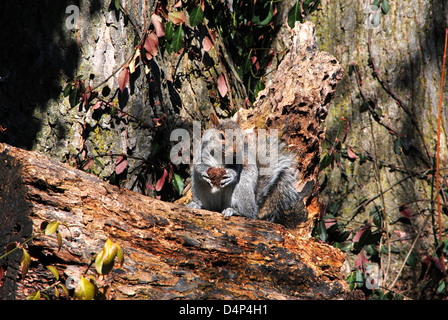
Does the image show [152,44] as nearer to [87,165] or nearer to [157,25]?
[157,25]

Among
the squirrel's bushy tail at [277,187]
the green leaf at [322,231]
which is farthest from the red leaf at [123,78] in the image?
the green leaf at [322,231]

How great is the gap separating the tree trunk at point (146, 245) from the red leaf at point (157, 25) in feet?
4.01

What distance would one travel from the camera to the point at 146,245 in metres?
1.62

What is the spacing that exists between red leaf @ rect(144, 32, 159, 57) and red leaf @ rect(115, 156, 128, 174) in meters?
0.69

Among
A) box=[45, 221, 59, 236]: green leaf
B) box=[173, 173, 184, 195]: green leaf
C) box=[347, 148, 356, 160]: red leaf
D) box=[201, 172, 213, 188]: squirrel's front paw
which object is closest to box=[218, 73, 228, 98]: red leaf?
box=[173, 173, 184, 195]: green leaf

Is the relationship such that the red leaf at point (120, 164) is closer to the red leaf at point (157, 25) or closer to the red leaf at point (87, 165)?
the red leaf at point (87, 165)

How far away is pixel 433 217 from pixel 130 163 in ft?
7.09

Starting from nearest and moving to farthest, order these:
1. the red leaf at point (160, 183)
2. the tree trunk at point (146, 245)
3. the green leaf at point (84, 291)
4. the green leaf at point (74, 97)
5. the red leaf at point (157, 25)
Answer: the green leaf at point (84, 291) → the tree trunk at point (146, 245) → the green leaf at point (74, 97) → the red leaf at point (157, 25) → the red leaf at point (160, 183)

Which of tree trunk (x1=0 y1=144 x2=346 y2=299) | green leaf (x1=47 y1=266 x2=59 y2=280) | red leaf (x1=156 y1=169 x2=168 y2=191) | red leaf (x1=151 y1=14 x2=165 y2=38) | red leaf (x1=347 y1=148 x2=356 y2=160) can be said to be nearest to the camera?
green leaf (x1=47 y1=266 x2=59 y2=280)

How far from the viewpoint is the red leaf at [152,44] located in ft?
7.93

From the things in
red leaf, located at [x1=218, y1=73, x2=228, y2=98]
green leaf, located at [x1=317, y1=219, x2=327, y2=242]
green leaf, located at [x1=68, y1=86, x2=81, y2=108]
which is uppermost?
red leaf, located at [x1=218, y1=73, x2=228, y2=98]

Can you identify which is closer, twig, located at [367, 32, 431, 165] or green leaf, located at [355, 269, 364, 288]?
green leaf, located at [355, 269, 364, 288]

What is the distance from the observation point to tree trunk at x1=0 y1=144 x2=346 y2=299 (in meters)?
1.41

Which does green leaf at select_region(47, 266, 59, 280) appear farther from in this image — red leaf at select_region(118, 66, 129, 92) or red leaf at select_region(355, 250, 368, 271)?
red leaf at select_region(355, 250, 368, 271)
